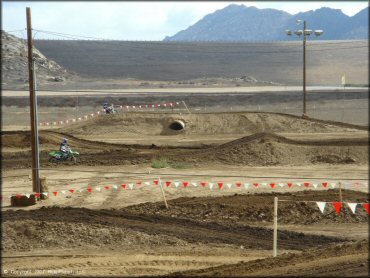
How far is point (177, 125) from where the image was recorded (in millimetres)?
41656

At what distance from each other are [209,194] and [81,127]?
21.7 meters

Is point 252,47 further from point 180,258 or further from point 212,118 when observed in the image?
point 180,258

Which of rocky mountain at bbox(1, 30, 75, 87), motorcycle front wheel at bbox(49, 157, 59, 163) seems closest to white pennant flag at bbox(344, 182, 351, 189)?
motorcycle front wheel at bbox(49, 157, 59, 163)

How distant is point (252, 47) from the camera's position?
114000mm

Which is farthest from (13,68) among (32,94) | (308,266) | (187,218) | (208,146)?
(308,266)

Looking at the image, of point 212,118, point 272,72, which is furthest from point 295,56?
point 212,118

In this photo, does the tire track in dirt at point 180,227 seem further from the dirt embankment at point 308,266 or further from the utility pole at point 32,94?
the utility pole at point 32,94

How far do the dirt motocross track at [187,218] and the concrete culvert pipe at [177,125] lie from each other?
253 inches

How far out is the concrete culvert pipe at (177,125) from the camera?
41.5 meters

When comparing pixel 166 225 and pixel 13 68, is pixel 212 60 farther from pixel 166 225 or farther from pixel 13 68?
pixel 166 225

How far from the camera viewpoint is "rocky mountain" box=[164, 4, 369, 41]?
95625 millimetres

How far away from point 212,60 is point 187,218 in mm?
86153

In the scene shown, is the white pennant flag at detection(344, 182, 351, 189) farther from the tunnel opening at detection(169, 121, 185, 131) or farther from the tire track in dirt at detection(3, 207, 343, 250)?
the tunnel opening at detection(169, 121, 185, 131)

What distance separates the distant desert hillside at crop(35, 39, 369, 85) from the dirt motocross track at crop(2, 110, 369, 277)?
4659cm
